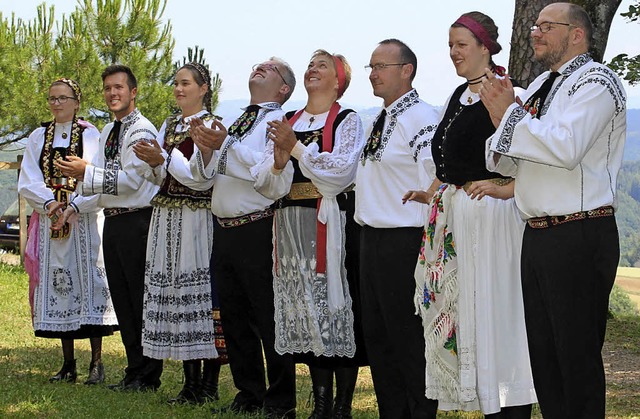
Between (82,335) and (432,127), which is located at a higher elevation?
(432,127)

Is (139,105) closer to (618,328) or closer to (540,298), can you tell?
(618,328)

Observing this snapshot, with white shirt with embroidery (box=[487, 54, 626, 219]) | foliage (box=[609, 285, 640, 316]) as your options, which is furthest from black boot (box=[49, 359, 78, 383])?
foliage (box=[609, 285, 640, 316])

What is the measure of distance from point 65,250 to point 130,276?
670 millimetres

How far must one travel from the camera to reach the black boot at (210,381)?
6879 mm

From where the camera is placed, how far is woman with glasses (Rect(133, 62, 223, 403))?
6695 mm

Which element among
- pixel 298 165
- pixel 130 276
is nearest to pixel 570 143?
A: pixel 298 165

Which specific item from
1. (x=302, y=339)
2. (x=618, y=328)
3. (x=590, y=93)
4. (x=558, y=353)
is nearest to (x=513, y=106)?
(x=590, y=93)

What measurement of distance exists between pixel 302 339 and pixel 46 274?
8.26ft

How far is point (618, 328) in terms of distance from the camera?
11.4 metres

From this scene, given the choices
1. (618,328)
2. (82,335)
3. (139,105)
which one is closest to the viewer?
(82,335)

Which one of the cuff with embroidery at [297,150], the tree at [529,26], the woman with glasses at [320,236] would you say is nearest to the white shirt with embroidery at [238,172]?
the woman with glasses at [320,236]

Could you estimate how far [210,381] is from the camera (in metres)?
6.96

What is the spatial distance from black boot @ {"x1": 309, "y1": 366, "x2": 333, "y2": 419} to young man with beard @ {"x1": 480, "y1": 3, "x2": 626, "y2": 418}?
1762mm

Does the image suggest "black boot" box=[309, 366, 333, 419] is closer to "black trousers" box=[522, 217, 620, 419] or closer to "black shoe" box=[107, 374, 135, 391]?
"black shoe" box=[107, 374, 135, 391]
